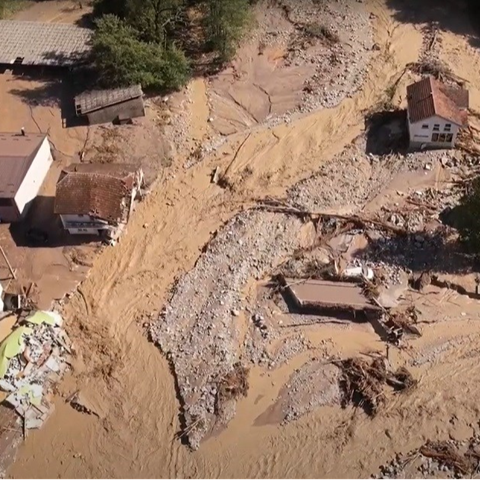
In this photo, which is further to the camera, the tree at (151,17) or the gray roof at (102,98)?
the tree at (151,17)

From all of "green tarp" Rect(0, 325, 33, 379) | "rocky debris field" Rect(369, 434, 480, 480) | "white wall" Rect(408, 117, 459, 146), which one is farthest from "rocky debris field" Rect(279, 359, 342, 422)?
"white wall" Rect(408, 117, 459, 146)

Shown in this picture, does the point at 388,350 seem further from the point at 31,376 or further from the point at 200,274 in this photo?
the point at 31,376

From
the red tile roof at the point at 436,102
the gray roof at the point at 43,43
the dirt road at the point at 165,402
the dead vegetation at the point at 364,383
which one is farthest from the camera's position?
the gray roof at the point at 43,43

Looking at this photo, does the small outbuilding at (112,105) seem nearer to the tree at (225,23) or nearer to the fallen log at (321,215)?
the tree at (225,23)

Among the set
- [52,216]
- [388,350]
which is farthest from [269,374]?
[52,216]

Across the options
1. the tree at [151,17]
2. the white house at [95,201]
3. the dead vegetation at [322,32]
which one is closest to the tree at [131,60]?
the tree at [151,17]

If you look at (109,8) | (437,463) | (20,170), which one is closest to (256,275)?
(437,463)

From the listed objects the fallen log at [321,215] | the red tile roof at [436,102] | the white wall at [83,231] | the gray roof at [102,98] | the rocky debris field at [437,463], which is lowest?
the rocky debris field at [437,463]

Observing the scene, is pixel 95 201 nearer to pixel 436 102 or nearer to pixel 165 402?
pixel 165 402
